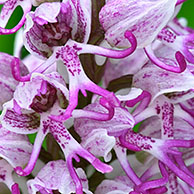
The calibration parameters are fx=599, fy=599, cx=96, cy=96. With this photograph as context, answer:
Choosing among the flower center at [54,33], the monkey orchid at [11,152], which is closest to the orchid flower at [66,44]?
the flower center at [54,33]

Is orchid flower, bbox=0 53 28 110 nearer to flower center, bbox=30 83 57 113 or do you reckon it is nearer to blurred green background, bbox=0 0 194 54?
flower center, bbox=30 83 57 113

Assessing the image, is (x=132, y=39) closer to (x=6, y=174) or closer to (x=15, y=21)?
(x=6, y=174)

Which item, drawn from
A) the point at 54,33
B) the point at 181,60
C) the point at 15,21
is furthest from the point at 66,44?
the point at 15,21

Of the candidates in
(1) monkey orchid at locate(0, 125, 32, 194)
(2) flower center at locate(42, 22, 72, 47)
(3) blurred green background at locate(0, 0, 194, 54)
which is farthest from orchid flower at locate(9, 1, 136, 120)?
(3) blurred green background at locate(0, 0, 194, 54)

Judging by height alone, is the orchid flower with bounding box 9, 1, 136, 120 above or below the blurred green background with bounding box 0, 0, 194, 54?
above

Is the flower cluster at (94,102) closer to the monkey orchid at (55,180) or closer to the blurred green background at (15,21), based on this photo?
the monkey orchid at (55,180)

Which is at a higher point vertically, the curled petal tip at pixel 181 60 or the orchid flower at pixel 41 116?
the curled petal tip at pixel 181 60

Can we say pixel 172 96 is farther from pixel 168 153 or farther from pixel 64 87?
pixel 64 87

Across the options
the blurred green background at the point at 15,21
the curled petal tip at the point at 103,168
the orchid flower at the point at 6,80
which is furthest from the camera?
the blurred green background at the point at 15,21
